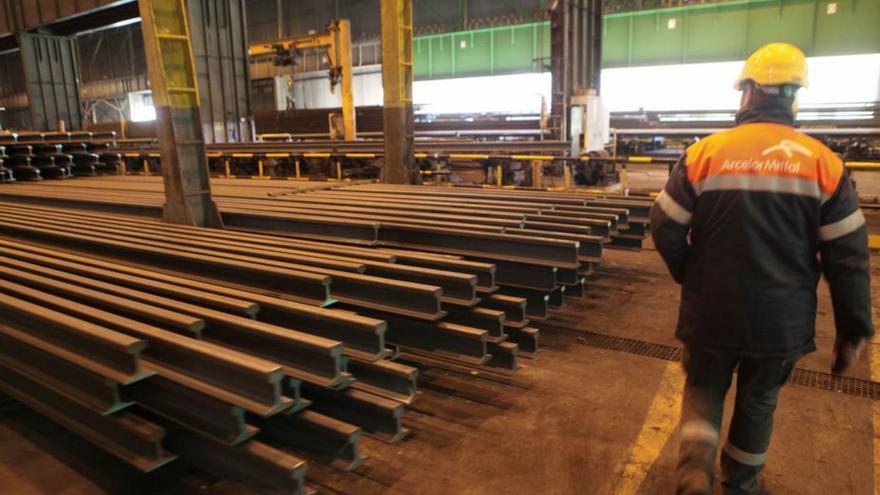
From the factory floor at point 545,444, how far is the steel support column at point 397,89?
508 centimetres

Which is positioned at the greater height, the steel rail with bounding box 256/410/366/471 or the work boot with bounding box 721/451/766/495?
the steel rail with bounding box 256/410/366/471

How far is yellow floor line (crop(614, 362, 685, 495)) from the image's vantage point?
2.73 meters

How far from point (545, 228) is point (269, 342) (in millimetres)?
2633

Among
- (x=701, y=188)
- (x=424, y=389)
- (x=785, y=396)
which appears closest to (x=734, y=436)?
(x=701, y=188)

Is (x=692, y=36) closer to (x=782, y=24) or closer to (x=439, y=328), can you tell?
(x=782, y=24)

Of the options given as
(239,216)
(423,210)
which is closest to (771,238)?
(423,210)

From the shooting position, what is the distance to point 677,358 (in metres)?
4.10

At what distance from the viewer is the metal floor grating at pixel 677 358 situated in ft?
11.7

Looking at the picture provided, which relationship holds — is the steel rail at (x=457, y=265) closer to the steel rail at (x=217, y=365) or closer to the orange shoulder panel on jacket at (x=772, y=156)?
the steel rail at (x=217, y=365)

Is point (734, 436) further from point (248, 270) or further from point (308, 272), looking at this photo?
point (248, 270)

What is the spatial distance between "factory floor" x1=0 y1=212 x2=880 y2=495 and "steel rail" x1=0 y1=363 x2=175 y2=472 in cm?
29

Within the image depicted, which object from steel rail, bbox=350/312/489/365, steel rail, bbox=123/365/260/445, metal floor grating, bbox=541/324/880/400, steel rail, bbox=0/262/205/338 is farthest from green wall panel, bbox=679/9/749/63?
steel rail, bbox=123/365/260/445

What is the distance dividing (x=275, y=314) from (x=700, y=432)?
6.79ft

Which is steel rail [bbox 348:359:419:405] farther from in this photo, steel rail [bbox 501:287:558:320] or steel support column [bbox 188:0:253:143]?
steel support column [bbox 188:0:253:143]
